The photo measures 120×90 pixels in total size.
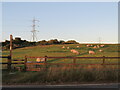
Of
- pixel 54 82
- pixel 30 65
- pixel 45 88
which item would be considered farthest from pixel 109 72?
pixel 30 65

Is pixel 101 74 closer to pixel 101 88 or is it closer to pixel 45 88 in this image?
pixel 101 88

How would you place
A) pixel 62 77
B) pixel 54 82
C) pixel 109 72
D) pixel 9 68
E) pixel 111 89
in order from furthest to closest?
pixel 9 68
pixel 109 72
pixel 62 77
pixel 54 82
pixel 111 89

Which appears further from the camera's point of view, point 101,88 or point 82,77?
point 82,77

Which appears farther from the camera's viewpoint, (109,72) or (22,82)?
(109,72)

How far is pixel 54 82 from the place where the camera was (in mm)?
9242

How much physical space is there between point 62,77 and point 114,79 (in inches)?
118

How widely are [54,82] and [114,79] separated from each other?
351 cm

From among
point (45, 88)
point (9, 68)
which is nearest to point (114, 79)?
point (45, 88)

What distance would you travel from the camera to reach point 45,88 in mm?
7906

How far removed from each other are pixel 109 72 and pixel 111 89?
11.1 feet

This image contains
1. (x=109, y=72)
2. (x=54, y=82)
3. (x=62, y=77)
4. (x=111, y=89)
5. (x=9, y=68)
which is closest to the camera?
(x=111, y=89)

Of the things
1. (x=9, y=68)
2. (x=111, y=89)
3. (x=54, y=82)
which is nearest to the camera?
(x=111, y=89)

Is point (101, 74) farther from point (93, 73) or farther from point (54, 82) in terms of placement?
point (54, 82)

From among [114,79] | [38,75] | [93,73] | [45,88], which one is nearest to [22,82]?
[38,75]
